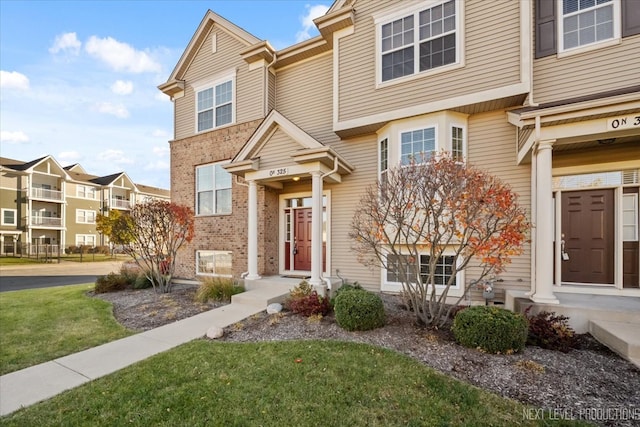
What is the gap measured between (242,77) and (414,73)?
6.40 metres

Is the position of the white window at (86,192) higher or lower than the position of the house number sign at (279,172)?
higher

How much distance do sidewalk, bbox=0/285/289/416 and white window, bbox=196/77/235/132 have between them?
7594 mm

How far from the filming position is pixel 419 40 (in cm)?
762

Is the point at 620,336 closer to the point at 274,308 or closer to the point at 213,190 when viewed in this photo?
the point at 274,308

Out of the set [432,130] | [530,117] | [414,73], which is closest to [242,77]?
[414,73]

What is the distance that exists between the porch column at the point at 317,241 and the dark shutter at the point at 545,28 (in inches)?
234

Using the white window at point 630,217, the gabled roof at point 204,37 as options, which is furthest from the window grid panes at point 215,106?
the white window at point 630,217

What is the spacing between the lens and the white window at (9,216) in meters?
27.5

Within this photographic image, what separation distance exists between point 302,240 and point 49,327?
6.55 m

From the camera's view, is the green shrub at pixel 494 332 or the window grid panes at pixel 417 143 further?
the window grid panes at pixel 417 143

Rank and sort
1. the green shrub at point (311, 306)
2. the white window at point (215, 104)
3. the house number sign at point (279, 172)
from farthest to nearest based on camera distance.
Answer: the white window at point (215, 104), the house number sign at point (279, 172), the green shrub at point (311, 306)

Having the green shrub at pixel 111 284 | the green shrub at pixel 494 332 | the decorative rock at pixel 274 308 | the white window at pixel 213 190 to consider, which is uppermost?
the white window at pixel 213 190

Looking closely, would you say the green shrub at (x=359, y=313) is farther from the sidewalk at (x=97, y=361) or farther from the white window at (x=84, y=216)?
the white window at (x=84, y=216)

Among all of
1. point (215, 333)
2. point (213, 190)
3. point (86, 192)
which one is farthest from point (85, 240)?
point (215, 333)
